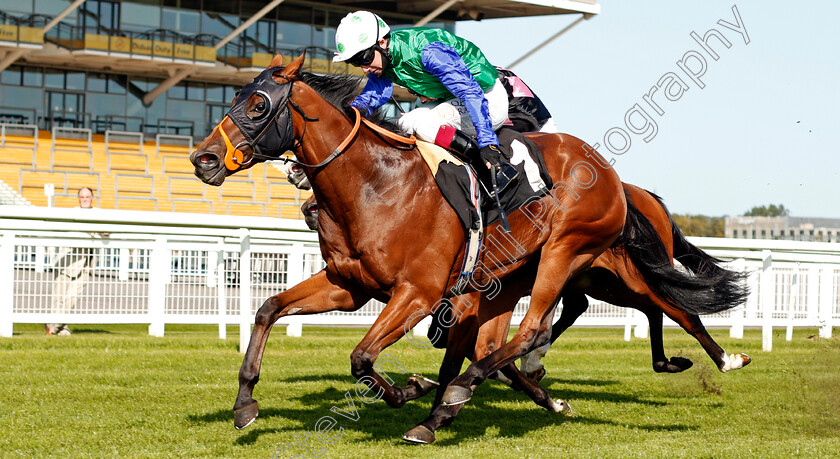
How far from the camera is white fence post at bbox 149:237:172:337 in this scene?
7.62 metres

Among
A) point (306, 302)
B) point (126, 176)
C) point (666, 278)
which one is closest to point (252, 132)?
point (306, 302)

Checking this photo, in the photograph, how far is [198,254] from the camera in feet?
25.6

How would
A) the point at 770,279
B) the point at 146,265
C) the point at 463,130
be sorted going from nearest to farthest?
the point at 463,130 < the point at 146,265 < the point at 770,279

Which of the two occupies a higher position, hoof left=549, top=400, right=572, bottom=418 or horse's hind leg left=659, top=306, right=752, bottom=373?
horse's hind leg left=659, top=306, right=752, bottom=373

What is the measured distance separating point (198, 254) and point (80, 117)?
54.8 ft

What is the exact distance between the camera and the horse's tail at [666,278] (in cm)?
522

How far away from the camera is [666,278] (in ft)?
17.2

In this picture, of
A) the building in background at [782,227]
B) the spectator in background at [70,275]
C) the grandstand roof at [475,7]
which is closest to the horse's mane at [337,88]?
the spectator in background at [70,275]

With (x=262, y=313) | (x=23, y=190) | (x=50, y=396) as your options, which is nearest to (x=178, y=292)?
(x=50, y=396)

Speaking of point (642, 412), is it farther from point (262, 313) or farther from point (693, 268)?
point (262, 313)

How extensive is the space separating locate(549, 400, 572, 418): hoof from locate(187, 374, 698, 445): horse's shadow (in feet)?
0.14

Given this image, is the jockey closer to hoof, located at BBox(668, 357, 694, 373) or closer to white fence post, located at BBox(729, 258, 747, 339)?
hoof, located at BBox(668, 357, 694, 373)

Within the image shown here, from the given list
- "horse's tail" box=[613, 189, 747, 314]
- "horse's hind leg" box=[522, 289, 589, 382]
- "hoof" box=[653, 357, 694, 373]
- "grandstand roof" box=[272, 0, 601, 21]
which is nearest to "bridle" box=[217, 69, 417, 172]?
"horse's tail" box=[613, 189, 747, 314]

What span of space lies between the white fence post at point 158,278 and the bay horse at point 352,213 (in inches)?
157
